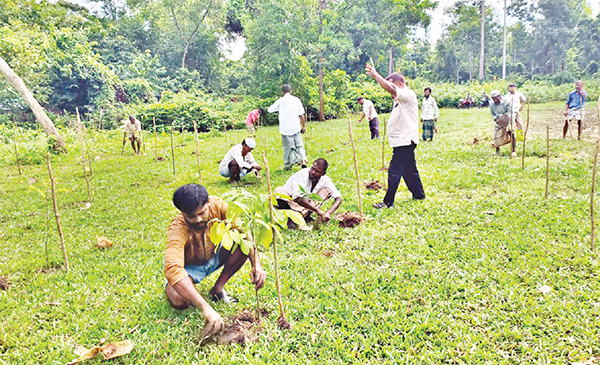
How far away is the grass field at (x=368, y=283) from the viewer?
2770 mm

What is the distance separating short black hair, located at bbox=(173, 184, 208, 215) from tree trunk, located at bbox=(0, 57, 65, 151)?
1084 centimetres

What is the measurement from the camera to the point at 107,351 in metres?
2.65

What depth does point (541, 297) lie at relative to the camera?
3.22 metres

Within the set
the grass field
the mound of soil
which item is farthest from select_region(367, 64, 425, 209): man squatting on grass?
the mound of soil

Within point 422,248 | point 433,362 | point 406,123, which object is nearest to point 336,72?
point 406,123

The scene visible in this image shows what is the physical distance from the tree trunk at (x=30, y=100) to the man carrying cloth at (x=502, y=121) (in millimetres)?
12237

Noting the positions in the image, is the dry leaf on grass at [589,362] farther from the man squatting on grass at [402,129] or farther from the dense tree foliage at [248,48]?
the dense tree foliage at [248,48]

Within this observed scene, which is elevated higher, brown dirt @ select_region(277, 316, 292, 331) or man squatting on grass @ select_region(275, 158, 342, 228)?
man squatting on grass @ select_region(275, 158, 342, 228)

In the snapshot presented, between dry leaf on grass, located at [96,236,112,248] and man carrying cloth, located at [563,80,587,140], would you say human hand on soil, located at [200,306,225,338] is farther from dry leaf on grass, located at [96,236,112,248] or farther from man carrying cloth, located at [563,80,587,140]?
man carrying cloth, located at [563,80,587,140]

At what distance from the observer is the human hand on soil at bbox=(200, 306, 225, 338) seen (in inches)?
103

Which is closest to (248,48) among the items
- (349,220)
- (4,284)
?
(349,220)

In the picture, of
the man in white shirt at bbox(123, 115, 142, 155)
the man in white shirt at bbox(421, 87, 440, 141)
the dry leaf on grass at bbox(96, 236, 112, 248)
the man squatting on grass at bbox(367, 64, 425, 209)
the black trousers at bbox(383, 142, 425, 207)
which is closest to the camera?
the dry leaf on grass at bbox(96, 236, 112, 248)

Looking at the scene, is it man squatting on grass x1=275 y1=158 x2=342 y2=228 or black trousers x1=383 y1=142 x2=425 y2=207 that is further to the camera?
black trousers x1=383 y1=142 x2=425 y2=207

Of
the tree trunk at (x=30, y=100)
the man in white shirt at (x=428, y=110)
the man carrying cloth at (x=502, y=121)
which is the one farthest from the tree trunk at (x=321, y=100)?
the tree trunk at (x=30, y=100)
